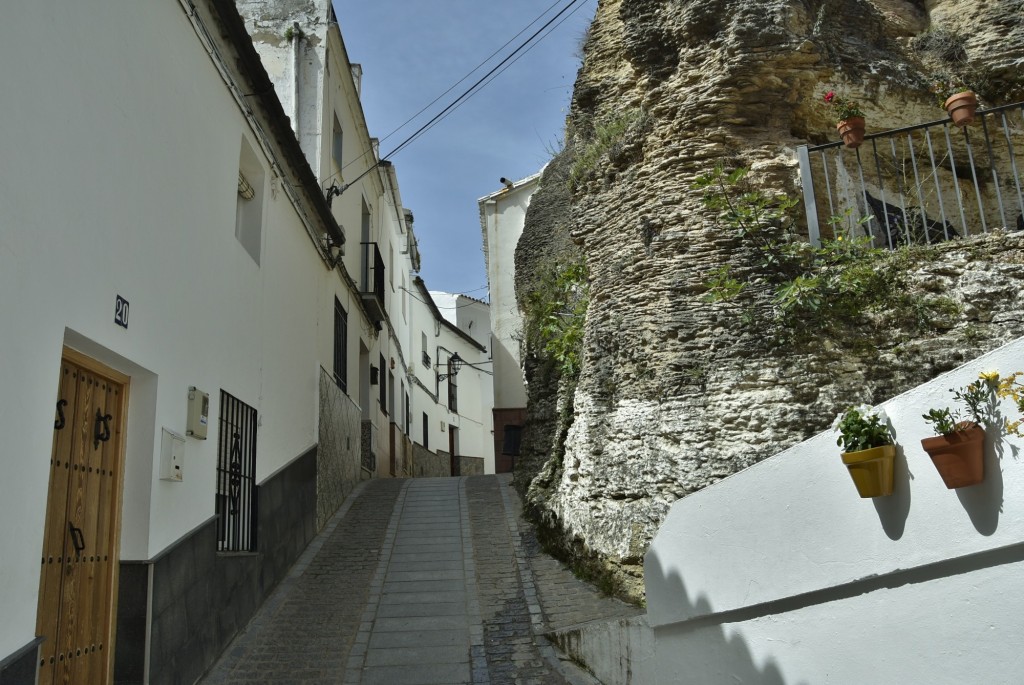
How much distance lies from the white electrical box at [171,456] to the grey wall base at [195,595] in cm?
47

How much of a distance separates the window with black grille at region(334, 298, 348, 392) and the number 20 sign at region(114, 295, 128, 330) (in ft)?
24.2

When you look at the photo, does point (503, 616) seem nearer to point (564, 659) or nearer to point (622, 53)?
point (564, 659)

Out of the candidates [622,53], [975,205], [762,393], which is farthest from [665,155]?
[975,205]

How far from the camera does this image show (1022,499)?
3.51 metres

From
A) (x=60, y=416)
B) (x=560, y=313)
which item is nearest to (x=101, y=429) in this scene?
(x=60, y=416)

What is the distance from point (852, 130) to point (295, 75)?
870 cm

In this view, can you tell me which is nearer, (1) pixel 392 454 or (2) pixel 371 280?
(2) pixel 371 280

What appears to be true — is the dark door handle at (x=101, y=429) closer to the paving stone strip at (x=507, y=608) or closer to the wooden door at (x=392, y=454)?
the paving stone strip at (x=507, y=608)

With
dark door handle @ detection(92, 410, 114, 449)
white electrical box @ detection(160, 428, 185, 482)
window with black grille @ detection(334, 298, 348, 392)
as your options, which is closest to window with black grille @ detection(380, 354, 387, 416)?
window with black grille @ detection(334, 298, 348, 392)

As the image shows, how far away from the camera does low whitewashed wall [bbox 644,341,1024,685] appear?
11.9ft

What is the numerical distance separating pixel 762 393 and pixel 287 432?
5.05 metres

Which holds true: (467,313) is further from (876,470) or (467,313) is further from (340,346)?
(876,470)

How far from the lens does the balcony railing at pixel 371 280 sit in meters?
15.1

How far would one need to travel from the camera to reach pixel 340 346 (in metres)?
12.8
